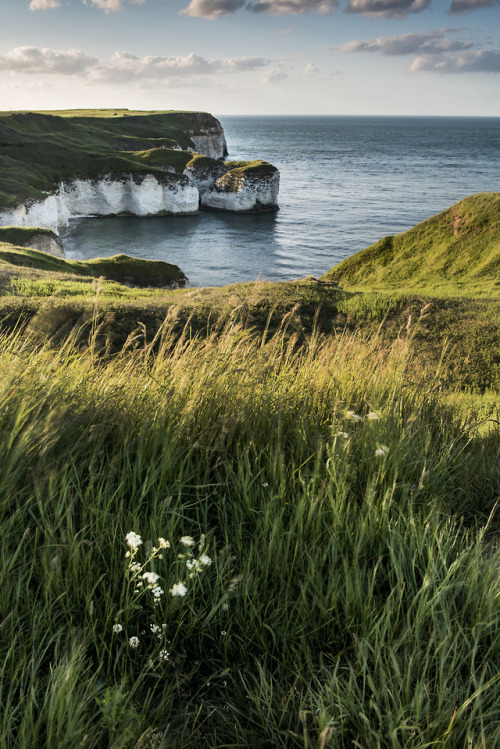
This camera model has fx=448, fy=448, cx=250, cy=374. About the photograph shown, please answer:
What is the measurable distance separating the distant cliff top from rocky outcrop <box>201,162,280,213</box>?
9.79m

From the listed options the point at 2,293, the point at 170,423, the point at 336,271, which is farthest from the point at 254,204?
the point at 170,423

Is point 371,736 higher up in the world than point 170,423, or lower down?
lower down

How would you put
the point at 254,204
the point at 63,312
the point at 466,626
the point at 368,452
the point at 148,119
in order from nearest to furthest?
1. the point at 466,626
2. the point at 368,452
3. the point at 63,312
4. the point at 254,204
5. the point at 148,119

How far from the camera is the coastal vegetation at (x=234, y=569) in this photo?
1.62 metres

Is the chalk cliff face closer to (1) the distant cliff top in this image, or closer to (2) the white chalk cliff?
(2) the white chalk cliff

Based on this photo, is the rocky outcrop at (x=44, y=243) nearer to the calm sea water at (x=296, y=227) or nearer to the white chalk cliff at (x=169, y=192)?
the calm sea water at (x=296, y=227)

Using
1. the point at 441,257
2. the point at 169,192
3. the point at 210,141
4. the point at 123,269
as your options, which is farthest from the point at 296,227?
the point at 210,141

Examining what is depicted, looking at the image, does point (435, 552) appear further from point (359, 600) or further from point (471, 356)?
point (471, 356)

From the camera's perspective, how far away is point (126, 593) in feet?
6.31

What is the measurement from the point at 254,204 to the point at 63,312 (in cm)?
7503

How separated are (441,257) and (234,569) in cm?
2405

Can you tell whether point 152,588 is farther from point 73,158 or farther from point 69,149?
point 69,149

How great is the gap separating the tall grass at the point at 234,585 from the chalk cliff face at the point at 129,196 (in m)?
71.0

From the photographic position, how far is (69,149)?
238ft
